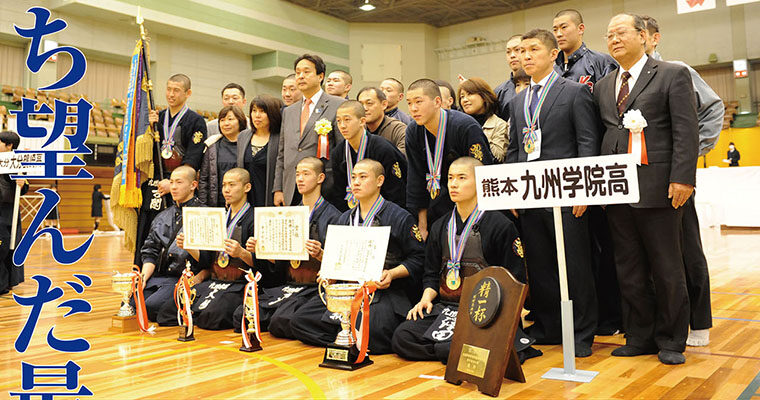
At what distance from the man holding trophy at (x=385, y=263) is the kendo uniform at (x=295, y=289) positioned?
7.3 inches

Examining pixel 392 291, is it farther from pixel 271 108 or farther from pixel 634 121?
pixel 271 108

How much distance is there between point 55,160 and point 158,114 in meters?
2.79

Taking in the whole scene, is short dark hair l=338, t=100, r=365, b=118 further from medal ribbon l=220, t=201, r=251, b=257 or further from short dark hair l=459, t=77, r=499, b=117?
medal ribbon l=220, t=201, r=251, b=257

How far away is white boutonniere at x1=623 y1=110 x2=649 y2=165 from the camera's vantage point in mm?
2852

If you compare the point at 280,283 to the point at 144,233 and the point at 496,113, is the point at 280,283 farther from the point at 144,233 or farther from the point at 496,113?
the point at 496,113

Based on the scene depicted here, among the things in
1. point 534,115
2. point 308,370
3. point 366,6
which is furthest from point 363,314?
point 366,6

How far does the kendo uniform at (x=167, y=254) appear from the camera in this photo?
14.5 ft

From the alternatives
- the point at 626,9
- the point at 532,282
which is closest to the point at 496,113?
the point at 532,282

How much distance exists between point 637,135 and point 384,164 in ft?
5.30

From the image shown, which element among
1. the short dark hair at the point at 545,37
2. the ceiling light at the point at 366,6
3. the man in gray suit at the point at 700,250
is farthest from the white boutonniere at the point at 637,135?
the ceiling light at the point at 366,6

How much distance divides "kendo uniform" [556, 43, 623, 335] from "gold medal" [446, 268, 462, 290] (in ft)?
2.87

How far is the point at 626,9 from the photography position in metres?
17.4

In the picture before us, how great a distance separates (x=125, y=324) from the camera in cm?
387

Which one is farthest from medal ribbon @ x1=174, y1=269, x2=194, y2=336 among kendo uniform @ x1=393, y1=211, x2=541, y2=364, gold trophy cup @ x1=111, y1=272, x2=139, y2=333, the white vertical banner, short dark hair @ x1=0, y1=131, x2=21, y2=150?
the white vertical banner
